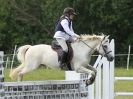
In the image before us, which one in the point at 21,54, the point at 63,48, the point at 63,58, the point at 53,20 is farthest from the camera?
the point at 53,20

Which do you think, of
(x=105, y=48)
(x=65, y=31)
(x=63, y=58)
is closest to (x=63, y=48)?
(x=63, y=58)

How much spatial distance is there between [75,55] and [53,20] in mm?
31031

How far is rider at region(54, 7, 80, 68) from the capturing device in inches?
417

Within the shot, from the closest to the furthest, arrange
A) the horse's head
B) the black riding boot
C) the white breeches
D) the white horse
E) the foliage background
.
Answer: the horse's head → the white horse → the black riding boot → the white breeches → the foliage background

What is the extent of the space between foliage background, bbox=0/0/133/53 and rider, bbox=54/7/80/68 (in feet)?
93.2

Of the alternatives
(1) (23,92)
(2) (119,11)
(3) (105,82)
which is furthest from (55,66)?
(2) (119,11)

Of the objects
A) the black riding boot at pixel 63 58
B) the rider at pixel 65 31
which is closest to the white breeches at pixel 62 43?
the rider at pixel 65 31

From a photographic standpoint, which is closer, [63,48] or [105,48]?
[105,48]

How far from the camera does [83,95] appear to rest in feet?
28.7

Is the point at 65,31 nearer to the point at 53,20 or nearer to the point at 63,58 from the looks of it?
the point at 63,58

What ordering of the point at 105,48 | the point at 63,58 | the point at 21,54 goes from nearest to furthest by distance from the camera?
the point at 105,48
the point at 63,58
the point at 21,54

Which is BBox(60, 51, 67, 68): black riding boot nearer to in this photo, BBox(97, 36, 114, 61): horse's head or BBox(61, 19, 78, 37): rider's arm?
BBox(61, 19, 78, 37): rider's arm

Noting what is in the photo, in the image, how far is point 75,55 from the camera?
35.2 ft

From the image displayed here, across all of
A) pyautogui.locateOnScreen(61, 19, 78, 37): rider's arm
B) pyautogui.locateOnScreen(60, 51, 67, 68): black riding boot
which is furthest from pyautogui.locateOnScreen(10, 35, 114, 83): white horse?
pyautogui.locateOnScreen(61, 19, 78, 37): rider's arm
